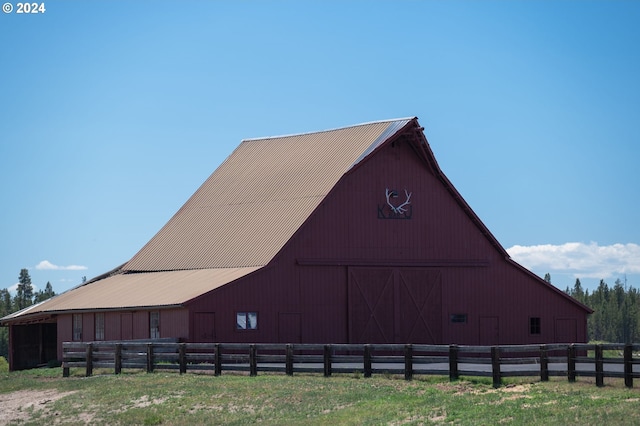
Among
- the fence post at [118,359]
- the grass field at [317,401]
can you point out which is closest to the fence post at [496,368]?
the grass field at [317,401]

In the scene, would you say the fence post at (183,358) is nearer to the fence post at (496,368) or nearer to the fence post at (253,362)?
the fence post at (253,362)

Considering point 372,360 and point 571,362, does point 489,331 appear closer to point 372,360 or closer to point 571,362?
point 372,360

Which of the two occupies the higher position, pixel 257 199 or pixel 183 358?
pixel 257 199

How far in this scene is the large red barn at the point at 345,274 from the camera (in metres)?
48.1

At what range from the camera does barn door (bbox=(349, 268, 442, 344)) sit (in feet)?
165

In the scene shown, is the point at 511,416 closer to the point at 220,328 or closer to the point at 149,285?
the point at 220,328

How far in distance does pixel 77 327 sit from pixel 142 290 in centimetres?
385

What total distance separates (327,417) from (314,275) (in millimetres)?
18516

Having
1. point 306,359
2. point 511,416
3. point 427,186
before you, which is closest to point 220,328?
point 306,359

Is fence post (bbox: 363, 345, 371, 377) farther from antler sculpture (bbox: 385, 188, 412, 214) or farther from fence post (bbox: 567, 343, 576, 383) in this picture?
antler sculpture (bbox: 385, 188, 412, 214)

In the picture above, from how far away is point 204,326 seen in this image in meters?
46.2

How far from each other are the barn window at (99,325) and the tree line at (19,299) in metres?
78.9

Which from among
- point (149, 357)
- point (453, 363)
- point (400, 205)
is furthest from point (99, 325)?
point (453, 363)

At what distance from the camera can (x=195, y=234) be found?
189 feet
